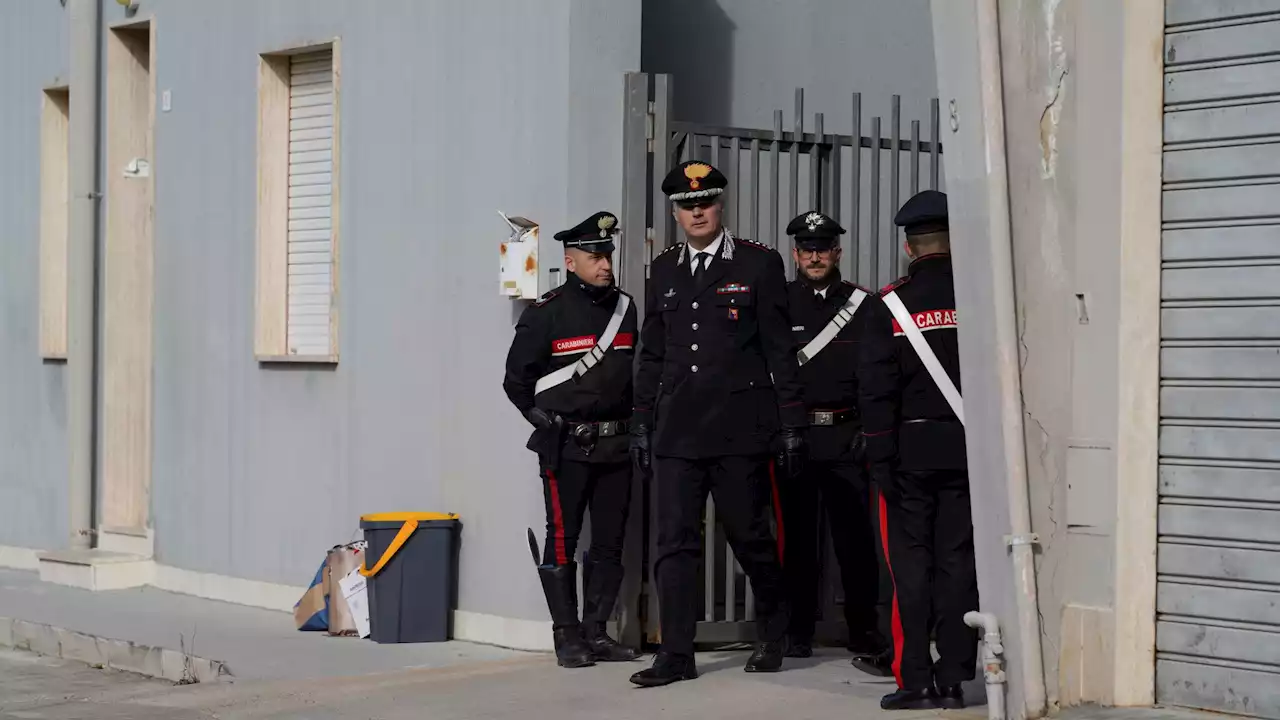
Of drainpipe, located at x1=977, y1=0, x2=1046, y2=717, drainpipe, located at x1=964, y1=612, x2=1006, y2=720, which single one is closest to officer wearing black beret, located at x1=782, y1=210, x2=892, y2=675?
drainpipe, located at x1=964, y1=612, x2=1006, y2=720

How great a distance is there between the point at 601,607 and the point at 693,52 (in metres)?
3.47

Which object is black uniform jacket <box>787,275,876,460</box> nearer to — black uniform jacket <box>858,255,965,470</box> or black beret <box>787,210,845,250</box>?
black beret <box>787,210,845,250</box>

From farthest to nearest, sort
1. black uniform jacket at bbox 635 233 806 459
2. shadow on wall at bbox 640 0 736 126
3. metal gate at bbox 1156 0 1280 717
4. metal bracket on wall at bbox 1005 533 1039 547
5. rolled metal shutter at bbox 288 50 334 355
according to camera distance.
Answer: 1. rolled metal shutter at bbox 288 50 334 355
2. shadow on wall at bbox 640 0 736 126
3. black uniform jacket at bbox 635 233 806 459
4. metal bracket on wall at bbox 1005 533 1039 547
5. metal gate at bbox 1156 0 1280 717

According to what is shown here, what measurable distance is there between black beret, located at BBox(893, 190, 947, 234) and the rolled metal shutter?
15.5ft

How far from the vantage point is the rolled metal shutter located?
38.1ft

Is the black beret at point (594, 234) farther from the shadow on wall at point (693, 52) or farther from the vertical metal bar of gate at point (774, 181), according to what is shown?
the shadow on wall at point (693, 52)

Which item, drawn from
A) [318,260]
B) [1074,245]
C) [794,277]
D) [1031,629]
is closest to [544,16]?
[794,277]

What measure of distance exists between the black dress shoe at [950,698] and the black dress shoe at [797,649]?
5.56 feet

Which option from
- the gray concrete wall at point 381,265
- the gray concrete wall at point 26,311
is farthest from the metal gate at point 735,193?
the gray concrete wall at point 26,311

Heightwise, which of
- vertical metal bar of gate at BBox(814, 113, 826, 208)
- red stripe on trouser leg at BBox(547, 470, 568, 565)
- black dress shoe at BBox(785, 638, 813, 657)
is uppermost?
vertical metal bar of gate at BBox(814, 113, 826, 208)

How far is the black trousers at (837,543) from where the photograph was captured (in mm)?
9109

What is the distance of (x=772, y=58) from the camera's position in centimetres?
1108

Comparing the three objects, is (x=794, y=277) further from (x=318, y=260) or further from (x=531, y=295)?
(x=318, y=260)

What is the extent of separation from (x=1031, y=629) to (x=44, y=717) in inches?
171
